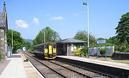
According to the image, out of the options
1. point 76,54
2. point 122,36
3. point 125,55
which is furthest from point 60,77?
point 122,36

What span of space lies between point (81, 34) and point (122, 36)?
24.3 meters

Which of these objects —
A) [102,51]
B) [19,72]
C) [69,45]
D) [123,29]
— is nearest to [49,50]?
[102,51]

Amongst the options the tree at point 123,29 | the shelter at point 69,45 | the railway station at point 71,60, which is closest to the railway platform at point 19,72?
the railway station at point 71,60

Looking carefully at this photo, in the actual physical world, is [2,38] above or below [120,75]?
above

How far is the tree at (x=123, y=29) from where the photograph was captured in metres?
92.1

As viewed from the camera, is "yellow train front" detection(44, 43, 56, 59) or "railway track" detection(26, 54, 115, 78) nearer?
"railway track" detection(26, 54, 115, 78)

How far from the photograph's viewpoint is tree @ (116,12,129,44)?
302 ft

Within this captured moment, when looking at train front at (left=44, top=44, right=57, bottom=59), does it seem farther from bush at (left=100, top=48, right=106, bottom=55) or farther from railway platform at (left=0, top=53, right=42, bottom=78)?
railway platform at (left=0, top=53, right=42, bottom=78)

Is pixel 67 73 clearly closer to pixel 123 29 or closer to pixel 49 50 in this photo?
pixel 49 50

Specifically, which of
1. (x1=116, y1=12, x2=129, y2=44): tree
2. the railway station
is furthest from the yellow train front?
(x1=116, y1=12, x2=129, y2=44): tree

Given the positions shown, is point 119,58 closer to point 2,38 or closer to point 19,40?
point 2,38

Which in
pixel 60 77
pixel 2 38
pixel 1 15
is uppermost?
pixel 1 15

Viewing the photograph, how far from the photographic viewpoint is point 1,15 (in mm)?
53438

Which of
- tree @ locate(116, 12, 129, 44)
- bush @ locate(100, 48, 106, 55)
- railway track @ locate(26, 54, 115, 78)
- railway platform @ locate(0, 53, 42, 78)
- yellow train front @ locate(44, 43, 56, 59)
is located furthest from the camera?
tree @ locate(116, 12, 129, 44)
